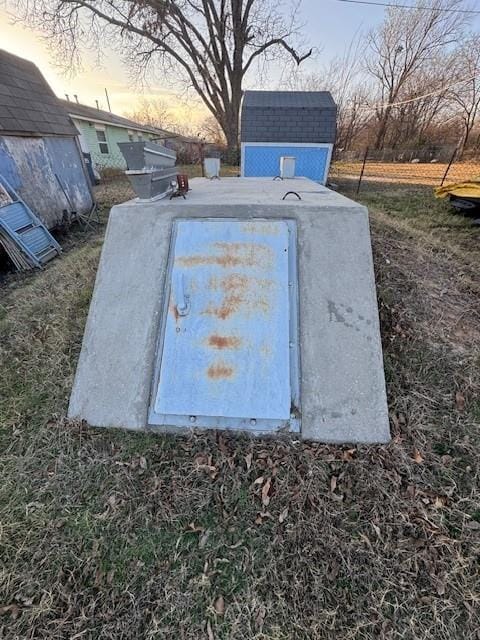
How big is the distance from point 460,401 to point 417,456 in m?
0.58

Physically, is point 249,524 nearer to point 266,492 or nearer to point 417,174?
point 266,492

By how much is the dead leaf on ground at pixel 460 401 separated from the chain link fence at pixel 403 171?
9.61 m

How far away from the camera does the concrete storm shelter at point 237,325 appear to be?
1.93m

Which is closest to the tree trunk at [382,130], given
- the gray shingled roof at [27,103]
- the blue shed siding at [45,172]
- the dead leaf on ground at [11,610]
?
the gray shingled roof at [27,103]

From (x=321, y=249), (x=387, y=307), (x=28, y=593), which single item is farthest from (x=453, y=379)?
(x=28, y=593)

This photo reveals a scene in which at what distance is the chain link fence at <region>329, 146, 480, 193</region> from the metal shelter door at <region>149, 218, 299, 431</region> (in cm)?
955

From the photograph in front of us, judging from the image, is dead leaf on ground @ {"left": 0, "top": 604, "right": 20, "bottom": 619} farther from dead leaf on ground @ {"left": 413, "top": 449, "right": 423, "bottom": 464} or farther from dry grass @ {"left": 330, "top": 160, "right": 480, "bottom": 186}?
dry grass @ {"left": 330, "top": 160, "right": 480, "bottom": 186}

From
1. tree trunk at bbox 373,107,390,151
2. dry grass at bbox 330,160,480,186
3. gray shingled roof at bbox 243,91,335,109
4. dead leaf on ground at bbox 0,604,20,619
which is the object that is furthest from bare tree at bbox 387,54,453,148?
dead leaf on ground at bbox 0,604,20,619

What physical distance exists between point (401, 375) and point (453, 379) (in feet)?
1.20

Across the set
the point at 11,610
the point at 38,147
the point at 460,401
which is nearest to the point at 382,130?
the point at 38,147

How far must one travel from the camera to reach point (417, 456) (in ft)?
6.04

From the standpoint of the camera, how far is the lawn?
1.37 metres

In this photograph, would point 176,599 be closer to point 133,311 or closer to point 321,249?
point 133,311

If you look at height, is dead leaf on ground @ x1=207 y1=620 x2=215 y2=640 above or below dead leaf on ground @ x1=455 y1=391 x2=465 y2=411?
below
